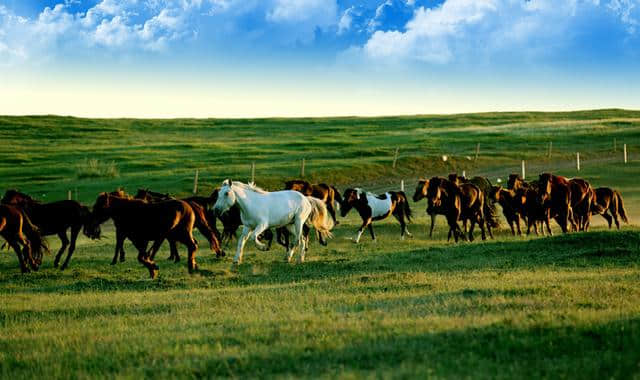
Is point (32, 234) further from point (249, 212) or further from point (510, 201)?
point (510, 201)

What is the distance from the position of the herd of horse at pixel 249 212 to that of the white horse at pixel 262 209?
0.02 m

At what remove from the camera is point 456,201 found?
23812mm

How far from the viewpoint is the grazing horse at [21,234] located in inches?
695

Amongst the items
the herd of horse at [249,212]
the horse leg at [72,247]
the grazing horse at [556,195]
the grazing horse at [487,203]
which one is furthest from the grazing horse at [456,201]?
the horse leg at [72,247]

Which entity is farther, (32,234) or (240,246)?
(32,234)

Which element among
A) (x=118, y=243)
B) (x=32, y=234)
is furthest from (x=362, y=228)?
(x=32, y=234)

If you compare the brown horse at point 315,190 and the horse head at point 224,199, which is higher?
the horse head at point 224,199

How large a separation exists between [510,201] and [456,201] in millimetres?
3040

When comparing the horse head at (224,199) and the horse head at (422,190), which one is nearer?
the horse head at (224,199)

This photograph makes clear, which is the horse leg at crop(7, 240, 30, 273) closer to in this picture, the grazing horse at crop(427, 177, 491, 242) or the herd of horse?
the herd of horse

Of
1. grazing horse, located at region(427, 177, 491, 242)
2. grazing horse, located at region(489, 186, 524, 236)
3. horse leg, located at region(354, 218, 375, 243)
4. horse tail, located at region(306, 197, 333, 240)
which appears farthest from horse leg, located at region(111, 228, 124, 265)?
grazing horse, located at region(489, 186, 524, 236)

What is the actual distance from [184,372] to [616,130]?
247 ft

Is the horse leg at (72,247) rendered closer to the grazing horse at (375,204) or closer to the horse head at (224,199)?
the horse head at (224,199)

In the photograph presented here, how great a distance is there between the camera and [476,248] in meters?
19.8
